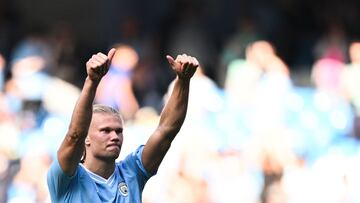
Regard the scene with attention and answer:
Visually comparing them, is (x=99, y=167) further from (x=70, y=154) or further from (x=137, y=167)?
(x=70, y=154)

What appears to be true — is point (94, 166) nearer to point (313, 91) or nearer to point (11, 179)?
point (11, 179)

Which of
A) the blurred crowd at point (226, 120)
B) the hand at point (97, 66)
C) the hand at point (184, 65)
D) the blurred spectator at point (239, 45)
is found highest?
the blurred spectator at point (239, 45)

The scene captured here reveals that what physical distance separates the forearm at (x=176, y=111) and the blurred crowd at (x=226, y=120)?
5219mm

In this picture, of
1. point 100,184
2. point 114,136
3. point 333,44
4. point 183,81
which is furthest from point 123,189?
point 333,44

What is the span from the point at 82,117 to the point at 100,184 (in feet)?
2.12

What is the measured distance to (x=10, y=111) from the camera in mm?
17641

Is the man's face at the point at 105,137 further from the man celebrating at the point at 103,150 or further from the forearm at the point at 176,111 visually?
the forearm at the point at 176,111

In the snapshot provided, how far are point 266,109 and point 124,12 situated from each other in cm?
609

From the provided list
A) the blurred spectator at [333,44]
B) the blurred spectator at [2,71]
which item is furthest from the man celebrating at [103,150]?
the blurred spectator at [2,71]

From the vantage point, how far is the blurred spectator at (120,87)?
17812 mm

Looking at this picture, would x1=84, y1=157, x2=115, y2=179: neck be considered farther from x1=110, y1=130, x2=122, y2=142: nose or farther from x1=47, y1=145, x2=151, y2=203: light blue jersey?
x1=110, y1=130, x2=122, y2=142: nose

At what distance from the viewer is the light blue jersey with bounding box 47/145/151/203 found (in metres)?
8.99

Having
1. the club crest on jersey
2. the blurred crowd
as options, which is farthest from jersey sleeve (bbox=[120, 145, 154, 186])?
the blurred crowd

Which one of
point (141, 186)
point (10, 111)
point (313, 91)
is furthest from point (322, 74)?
point (141, 186)
